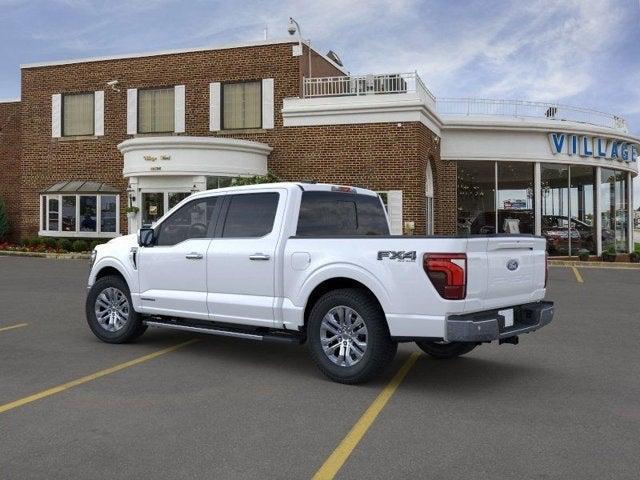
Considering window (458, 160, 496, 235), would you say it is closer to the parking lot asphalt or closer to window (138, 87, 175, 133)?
window (138, 87, 175, 133)

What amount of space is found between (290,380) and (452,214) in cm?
1998

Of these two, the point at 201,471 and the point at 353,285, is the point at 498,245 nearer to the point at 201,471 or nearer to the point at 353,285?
the point at 353,285

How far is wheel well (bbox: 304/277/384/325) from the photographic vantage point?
6.19 metres

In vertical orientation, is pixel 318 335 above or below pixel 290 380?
above

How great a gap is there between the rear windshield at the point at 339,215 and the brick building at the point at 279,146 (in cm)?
1405

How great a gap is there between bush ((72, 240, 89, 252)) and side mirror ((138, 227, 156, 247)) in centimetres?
1813

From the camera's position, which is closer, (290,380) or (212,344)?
(290,380)

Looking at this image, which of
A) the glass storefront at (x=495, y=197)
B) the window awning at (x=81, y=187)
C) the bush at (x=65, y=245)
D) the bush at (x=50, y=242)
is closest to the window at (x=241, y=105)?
the window awning at (x=81, y=187)

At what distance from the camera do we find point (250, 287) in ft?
22.4

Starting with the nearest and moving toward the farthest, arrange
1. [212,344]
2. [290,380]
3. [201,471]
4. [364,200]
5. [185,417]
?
[201,471]
[185,417]
[290,380]
[364,200]
[212,344]

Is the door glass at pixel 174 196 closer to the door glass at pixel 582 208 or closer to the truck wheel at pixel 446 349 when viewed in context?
the door glass at pixel 582 208

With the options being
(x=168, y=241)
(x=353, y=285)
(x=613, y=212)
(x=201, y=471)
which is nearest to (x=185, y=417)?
(x=201, y=471)

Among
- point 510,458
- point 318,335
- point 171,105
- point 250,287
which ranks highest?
point 171,105

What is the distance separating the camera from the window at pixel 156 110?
83.7 ft
